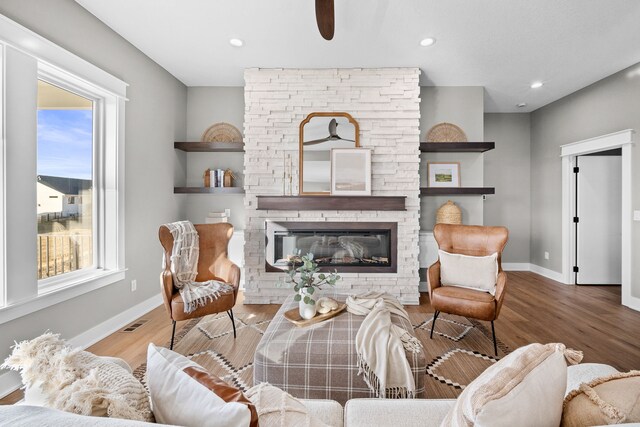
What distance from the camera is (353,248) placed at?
3910 millimetres

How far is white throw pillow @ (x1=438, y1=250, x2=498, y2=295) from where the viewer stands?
9.04 feet

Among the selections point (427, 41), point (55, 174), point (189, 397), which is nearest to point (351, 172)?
point (427, 41)

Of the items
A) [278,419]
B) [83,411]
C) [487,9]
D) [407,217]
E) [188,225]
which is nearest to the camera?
[83,411]

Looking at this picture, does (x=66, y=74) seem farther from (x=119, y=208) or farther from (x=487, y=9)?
(x=487, y=9)

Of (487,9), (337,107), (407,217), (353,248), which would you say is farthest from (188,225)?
(487,9)

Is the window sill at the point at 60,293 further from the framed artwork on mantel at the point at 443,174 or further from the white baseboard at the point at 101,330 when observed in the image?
the framed artwork on mantel at the point at 443,174

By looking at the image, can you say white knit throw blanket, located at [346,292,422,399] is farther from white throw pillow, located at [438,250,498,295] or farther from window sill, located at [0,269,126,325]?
window sill, located at [0,269,126,325]

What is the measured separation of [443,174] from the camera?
436 cm

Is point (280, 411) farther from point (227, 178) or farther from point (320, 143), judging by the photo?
point (227, 178)

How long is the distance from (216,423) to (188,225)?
8.35 feet

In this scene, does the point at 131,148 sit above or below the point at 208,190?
above

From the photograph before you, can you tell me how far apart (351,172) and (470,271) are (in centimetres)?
166

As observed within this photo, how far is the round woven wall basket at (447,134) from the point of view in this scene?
14.0 ft

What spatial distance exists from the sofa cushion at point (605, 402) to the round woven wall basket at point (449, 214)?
11.8 ft
